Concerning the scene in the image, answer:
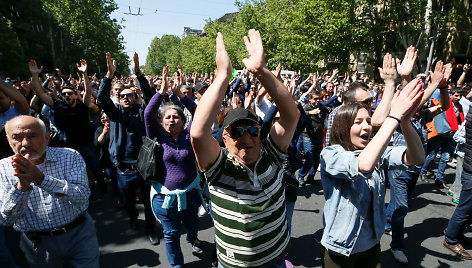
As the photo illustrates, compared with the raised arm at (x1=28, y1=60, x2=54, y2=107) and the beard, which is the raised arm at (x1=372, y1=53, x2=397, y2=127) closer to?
the beard

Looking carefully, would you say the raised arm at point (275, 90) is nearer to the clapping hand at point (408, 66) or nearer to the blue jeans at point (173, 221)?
the clapping hand at point (408, 66)

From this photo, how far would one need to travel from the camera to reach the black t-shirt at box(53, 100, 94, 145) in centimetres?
445

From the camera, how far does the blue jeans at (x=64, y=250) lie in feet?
7.10

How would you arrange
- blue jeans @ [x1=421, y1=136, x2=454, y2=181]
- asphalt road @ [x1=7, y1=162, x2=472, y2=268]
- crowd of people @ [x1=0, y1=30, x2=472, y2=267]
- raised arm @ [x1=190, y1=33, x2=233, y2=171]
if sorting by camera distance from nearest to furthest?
1. raised arm @ [x1=190, y1=33, x2=233, y2=171]
2. crowd of people @ [x1=0, y1=30, x2=472, y2=267]
3. asphalt road @ [x1=7, y1=162, x2=472, y2=268]
4. blue jeans @ [x1=421, y1=136, x2=454, y2=181]

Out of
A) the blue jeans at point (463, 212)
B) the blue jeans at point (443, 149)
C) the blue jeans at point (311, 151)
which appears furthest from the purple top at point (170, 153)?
the blue jeans at point (443, 149)

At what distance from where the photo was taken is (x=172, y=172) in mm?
3070

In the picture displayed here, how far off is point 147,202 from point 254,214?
2.71 m

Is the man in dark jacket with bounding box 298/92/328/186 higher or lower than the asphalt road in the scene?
higher

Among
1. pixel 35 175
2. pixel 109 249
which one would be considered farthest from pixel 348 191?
pixel 109 249

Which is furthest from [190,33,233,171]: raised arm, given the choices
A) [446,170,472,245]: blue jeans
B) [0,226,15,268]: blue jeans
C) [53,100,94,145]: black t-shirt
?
[53,100,94,145]: black t-shirt

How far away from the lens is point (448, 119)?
5758 mm

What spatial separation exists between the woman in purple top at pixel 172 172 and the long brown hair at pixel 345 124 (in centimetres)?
169

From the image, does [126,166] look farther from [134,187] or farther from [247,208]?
[247,208]

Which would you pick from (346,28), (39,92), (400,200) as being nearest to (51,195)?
(39,92)
